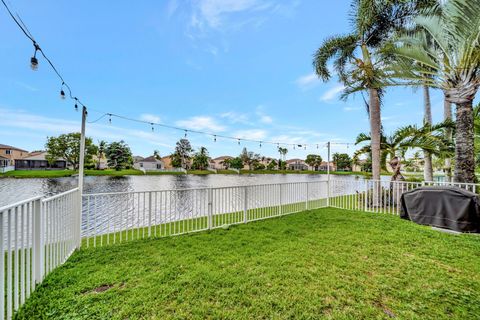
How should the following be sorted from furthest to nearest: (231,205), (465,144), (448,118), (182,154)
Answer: (182,154)
(448,118)
(231,205)
(465,144)

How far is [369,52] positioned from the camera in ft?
25.2

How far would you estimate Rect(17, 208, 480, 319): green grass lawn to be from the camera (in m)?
1.92

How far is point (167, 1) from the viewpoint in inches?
264

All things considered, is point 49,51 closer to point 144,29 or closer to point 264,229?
point 264,229

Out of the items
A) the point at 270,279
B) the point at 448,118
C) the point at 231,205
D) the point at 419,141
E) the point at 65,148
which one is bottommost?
the point at 270,279

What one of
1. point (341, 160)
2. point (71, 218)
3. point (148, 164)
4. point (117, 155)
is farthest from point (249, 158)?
point (71, 218)

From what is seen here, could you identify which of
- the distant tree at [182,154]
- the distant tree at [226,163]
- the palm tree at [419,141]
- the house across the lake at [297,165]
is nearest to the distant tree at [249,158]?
the distant tree at [226,163]

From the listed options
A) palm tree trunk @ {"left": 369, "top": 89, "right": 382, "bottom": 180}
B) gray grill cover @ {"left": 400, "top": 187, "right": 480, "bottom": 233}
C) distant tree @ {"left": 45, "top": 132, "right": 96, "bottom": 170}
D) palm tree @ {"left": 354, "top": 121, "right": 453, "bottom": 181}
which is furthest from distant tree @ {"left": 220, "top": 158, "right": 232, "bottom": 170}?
gray grill cover @ {"left": 400, "top": 187, "right": 480, "bottom": 233}

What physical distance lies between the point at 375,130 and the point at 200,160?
40.9 m

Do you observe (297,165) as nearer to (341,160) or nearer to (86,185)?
(341,160)

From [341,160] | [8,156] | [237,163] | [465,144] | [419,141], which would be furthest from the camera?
[237,163]

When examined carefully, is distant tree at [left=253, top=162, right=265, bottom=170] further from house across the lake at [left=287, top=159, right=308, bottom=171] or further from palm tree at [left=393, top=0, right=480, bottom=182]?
palm tree at [left=393, top=0, right=480, bottom=182]

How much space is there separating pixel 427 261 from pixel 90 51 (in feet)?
34.1

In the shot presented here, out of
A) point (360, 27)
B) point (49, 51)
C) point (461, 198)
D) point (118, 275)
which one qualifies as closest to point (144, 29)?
point (49, 51)
